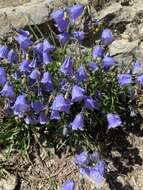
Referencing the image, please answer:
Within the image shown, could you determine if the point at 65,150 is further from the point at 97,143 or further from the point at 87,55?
the point at 87,55

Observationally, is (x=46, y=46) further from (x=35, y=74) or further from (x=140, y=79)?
(x=140, y=79)

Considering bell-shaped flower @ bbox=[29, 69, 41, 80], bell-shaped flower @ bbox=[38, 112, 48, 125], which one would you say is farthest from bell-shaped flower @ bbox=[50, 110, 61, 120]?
bell-shaped flower @ bbox=[29, 69, 41, 80]

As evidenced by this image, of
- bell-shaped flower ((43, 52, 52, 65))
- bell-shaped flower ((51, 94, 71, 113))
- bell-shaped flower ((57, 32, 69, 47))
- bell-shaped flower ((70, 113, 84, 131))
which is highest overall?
bell-shaped flower ((57, 32, 69, 47))

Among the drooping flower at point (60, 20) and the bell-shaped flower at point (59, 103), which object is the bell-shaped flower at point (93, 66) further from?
the bell-shaped flower at point (59, 103)

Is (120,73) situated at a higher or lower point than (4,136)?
higher

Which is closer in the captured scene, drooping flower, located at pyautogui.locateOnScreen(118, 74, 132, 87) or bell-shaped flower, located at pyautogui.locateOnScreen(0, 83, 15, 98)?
bell-shaped flower, located at pyautogui.locateOnScreen(0, 83, 15, 98)

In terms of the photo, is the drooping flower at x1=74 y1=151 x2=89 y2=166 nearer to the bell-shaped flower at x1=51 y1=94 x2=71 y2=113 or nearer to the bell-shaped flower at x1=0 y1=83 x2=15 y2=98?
the bell-shaped flower at x1=51 y1=94 x2=71 y2=113

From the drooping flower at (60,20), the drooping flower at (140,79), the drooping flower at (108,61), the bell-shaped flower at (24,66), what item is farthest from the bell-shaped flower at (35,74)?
the drooping flower at (140,79)

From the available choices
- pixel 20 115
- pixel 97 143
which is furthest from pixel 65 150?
pixel 20 115
